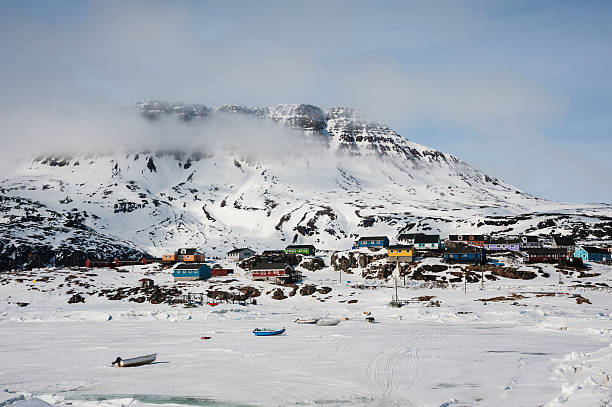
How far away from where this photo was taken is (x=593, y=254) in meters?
120

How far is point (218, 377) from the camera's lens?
3106cm

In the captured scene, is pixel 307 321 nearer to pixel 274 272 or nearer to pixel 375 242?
pixel 274 272

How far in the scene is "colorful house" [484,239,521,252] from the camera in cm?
15100

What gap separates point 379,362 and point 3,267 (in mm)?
169721

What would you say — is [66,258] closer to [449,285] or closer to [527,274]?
[449,285]

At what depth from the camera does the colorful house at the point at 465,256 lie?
11504 cm

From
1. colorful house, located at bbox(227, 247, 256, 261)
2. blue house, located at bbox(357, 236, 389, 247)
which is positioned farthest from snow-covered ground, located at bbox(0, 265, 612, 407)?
colorful house, located at bbox(227, 247, 256, 261)

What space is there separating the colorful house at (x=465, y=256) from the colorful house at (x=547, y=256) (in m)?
10.5

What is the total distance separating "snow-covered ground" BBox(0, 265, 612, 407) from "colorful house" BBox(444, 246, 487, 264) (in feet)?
94.2

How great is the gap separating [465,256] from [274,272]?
145 feet

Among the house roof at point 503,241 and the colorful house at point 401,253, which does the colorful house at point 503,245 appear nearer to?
the house roof at point 503,241

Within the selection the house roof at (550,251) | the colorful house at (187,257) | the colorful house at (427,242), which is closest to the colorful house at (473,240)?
the colorful house at (427,242)

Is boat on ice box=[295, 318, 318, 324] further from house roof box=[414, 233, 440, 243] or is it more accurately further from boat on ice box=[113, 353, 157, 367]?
house roof box=[414, 233, 440, 243]

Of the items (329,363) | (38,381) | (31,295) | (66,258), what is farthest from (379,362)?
(66,258)
